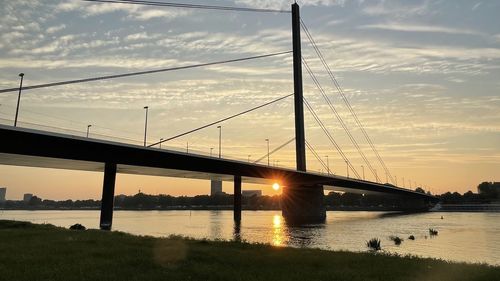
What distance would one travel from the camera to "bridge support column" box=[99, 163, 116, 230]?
61.9m

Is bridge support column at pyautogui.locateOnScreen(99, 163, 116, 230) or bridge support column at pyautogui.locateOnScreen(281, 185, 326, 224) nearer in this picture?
bridge support column at pyautogui.locateOnScreen(99, 163, 116, 230)

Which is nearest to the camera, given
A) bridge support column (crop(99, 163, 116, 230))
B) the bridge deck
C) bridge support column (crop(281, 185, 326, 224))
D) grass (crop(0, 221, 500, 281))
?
grass (crop(0, 221, 500, 281))

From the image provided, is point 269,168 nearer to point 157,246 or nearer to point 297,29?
point 297,29

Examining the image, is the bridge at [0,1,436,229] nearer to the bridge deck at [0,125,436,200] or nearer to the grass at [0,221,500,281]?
the bridge deck at [0,125,436,200]

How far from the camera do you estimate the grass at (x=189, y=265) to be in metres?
13.7

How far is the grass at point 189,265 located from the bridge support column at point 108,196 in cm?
4241

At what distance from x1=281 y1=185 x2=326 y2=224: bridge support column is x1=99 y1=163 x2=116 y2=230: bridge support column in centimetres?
4567

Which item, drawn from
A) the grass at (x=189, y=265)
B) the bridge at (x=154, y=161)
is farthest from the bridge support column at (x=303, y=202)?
the grass at (x=189, y=265)

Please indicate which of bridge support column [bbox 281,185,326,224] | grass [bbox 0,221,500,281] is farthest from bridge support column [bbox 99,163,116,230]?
bridge support column [bbox 281,185,326,224]

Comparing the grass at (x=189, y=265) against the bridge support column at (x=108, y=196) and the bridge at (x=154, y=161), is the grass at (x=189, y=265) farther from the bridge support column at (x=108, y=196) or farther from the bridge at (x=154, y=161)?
the bridge support column at (x=108, y=196)

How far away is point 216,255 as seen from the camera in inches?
718

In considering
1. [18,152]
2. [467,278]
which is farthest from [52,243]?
[18,152]

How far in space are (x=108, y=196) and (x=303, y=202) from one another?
52899 millimetres

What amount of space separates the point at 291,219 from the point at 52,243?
7697 centimetres
